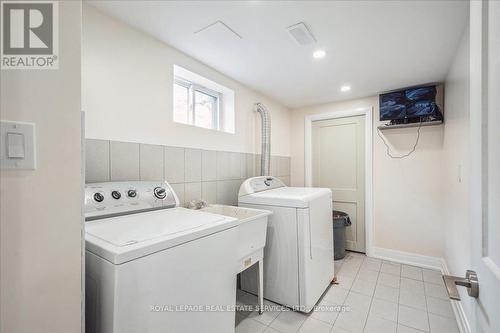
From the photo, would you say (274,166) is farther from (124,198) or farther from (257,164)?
(124,198)

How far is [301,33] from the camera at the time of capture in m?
1.54

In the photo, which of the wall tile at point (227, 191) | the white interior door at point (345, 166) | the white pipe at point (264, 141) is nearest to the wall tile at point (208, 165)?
the wall tile at point (227, 191)

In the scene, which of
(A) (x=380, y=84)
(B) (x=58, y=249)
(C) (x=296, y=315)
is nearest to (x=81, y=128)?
(B) (x=58, y=249)

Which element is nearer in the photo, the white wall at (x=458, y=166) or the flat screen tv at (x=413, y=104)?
the white wall at (x=458, y=166)

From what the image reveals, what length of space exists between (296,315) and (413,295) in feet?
3.85

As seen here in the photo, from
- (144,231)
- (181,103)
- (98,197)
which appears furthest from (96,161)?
(181,103)

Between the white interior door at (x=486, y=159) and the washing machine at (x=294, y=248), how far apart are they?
3.88ft

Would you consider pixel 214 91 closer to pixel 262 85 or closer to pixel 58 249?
pixel 262 85

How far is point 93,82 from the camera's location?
1316 mm

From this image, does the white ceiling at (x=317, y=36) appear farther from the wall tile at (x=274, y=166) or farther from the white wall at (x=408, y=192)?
the wall tile at (x=274, y=166)

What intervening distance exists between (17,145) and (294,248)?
1.73m

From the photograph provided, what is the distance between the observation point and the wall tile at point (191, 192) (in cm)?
182

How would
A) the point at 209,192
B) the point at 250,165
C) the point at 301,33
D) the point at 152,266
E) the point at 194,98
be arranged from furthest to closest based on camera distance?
1. the point at 250,165
2. the point at 194,98
3. the point at 209,192
4. the point at 301,33
5. the point at 152,266

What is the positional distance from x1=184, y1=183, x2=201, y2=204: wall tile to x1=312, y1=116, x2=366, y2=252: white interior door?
206 cm
